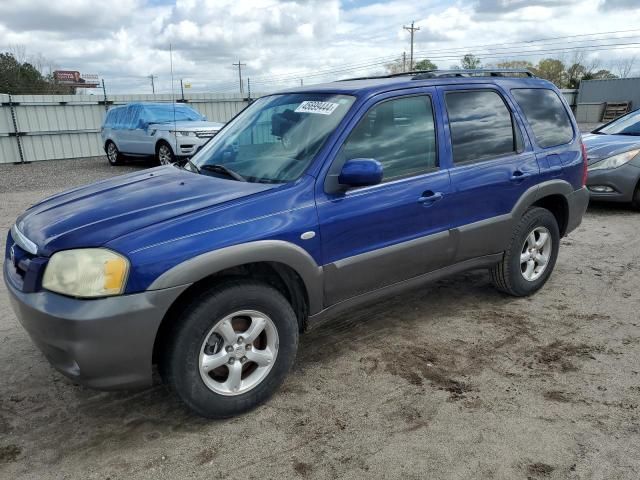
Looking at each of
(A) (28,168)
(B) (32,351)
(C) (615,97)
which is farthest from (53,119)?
(C) (615,97)

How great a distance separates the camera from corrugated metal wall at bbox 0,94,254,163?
17.0 metres

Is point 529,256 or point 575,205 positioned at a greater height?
point 575,205

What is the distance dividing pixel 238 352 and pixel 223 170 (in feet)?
4.11

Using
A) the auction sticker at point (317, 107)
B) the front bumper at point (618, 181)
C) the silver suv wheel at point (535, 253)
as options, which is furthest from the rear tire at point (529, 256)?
the front bumper at point (618, 181)

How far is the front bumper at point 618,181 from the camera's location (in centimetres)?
763

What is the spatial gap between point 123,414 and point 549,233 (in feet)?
11.9

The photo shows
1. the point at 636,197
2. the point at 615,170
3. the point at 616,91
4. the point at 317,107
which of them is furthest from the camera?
the point at 616,91

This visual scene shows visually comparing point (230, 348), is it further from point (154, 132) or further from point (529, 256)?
point (154, 132)

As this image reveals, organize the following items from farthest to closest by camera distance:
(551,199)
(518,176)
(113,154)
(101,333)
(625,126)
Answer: (113,154) < (625,126) < (551,199) < (518,176) < (101,333)

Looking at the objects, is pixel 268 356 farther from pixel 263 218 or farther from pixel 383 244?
pixel 383 244

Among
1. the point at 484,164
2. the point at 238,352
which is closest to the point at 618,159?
the point at 484,164

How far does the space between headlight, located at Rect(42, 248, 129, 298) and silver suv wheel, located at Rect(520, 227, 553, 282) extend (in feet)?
10.8

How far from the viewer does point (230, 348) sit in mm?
2865

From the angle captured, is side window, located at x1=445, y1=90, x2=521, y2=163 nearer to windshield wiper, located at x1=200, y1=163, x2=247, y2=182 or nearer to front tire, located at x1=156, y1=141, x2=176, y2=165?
windshield wiper, located at x1=200, y1=163, x2=247, y2=182
